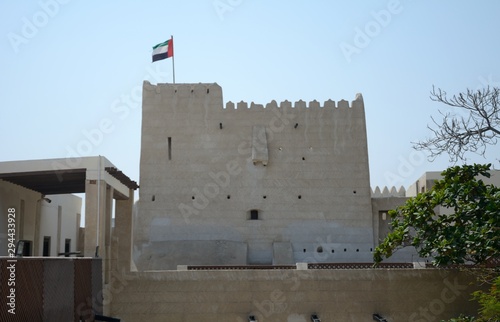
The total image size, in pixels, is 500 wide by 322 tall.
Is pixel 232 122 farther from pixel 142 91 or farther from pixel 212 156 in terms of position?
pixel 142 91

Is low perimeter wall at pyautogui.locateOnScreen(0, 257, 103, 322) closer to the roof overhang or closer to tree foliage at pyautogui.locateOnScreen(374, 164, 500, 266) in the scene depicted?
the roof overhang

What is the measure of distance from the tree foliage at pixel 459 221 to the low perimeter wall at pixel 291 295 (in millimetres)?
883

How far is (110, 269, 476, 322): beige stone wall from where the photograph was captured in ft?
51.5

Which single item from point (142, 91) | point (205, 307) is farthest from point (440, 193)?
point (142, 91)

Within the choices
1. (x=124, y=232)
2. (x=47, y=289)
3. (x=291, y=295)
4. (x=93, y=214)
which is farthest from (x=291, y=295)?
(x=47, y=289)

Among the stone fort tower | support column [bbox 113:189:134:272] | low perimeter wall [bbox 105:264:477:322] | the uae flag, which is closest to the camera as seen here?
low perimeter wall [bbox 105:264:477:322]

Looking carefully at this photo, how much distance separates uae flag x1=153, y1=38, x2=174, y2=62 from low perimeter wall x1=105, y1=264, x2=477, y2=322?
11425 mm

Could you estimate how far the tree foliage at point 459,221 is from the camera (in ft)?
46.0

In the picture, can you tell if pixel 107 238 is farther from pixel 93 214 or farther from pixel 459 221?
pixel 459 221

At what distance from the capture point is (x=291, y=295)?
15.9 m

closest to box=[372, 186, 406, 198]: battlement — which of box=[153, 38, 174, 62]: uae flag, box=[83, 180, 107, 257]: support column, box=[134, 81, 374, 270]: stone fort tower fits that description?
box=[134, 81, 374, 270]: stone fort tower

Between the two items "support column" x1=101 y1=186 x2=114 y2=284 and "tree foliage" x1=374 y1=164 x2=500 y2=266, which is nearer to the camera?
"tree foliage" x1=374 y1=164 x2=500 y2=266

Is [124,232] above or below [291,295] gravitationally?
above

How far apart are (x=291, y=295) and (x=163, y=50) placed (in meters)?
12.8
